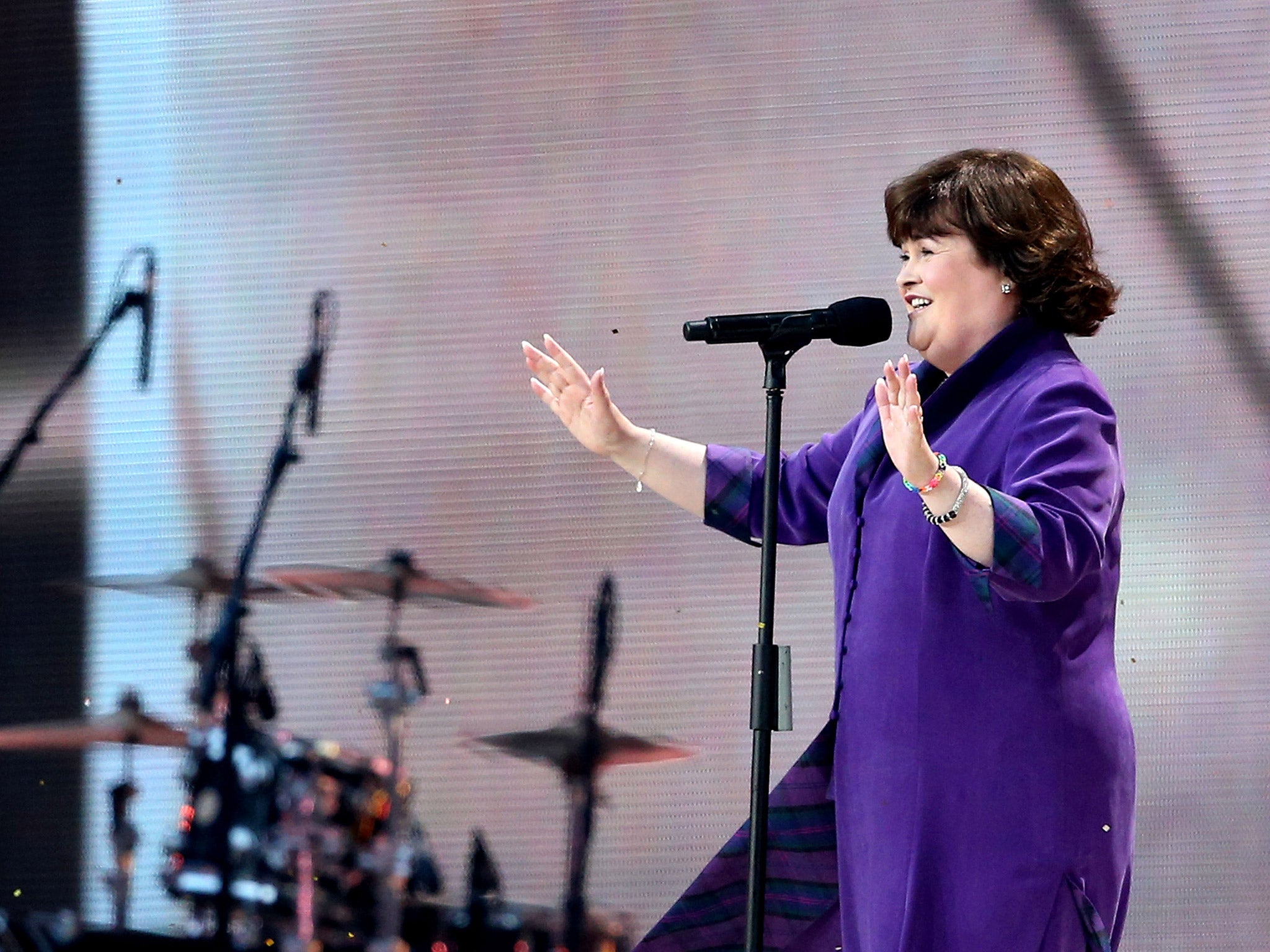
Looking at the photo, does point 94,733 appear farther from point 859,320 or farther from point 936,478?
point 936,478

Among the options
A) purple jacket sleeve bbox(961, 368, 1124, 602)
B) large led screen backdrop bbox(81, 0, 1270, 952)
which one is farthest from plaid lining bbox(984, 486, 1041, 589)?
large led screen backdrop bbox(81, 0, 1270, 952)

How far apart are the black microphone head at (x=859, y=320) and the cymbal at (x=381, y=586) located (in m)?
1.17

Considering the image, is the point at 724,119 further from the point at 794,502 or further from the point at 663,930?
the point at 663,930

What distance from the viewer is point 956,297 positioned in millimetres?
1796

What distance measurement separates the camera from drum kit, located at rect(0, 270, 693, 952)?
2.73 metres

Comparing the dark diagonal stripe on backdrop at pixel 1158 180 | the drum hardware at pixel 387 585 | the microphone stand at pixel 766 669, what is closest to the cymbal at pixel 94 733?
the drum hardware at pixel 387 585

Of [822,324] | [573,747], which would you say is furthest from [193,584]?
[822,324]

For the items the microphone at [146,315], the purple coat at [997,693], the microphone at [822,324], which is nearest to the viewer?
the purple coat at [997,693]

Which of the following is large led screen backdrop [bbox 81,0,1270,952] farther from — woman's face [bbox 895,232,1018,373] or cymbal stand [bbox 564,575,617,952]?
woman's face [bbox 895,232,1018,373]

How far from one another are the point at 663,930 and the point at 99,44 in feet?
7.01

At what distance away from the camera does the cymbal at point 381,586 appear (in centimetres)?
279

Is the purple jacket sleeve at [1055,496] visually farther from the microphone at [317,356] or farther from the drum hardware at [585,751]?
the microphone at [317,356]

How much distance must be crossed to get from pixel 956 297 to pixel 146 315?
1.79m

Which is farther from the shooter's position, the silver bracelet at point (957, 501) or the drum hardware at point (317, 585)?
the drum hardware at point (317, 585)
